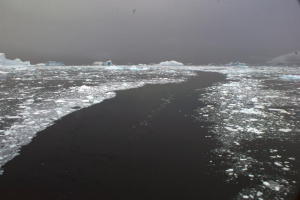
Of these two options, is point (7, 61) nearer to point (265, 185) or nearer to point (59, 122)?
point (59, 122)

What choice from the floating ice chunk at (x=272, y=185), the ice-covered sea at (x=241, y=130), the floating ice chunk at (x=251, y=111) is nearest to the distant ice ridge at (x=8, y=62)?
the ice-covered sea at (x=241, y=130)

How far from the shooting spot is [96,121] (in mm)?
9570

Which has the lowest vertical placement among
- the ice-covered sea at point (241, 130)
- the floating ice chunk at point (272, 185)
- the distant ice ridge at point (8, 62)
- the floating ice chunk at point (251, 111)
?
the floating ice chunk at point (272, 185)

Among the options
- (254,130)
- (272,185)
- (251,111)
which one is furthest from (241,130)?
(272,185)

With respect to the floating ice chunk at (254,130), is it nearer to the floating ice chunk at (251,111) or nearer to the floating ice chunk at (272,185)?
the floating ice chunk at (251,111)

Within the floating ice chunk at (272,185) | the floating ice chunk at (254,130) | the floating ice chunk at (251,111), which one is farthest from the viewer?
the floating ice chunk at (251,111)

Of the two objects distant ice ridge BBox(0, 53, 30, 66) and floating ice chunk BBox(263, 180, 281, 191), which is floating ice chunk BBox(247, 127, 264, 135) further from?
distant ice ridge BBox(0, 53, 30, 66)

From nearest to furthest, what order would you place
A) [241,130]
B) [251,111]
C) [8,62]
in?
1. [241,130]
2. [251,111]
3. [8,62]

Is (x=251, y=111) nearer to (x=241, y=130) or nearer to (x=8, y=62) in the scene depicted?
(x=241, y=130)

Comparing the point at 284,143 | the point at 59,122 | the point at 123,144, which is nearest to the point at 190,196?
the point at 123,144

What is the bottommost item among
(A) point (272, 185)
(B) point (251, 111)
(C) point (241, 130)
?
(A) point (272, 185)

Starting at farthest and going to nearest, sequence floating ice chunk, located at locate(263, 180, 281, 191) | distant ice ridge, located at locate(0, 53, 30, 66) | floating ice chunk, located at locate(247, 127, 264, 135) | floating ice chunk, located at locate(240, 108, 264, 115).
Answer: distant ice ridge, located at locate(0, 53, 30, 66) < floating ice chunk, located at locate(240, 108, 264, 115) < floating ice chunk, located at locate(247, 127, 264, 135) < floating ice chunk, located at locate(263, 180, 281, 191)

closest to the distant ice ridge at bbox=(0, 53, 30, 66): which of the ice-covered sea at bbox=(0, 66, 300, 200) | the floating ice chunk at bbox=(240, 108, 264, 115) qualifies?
the ice-covered sea at bbox=(0, 66, 300, 200)

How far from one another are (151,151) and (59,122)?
14.3ft
